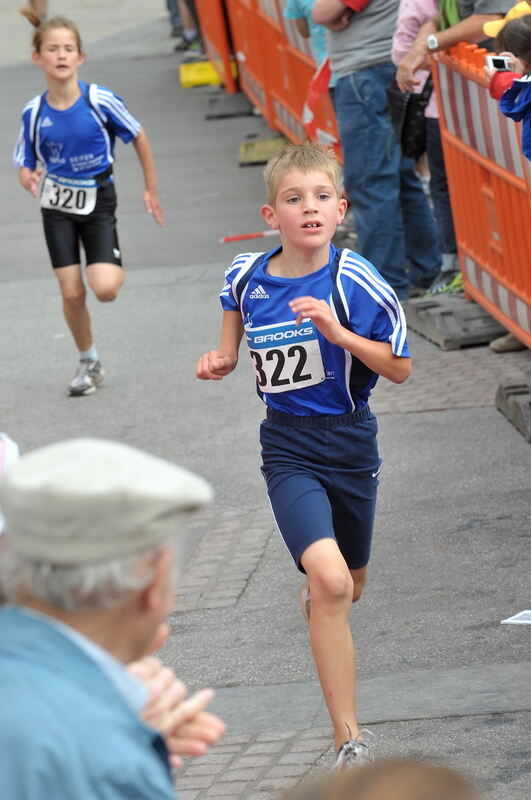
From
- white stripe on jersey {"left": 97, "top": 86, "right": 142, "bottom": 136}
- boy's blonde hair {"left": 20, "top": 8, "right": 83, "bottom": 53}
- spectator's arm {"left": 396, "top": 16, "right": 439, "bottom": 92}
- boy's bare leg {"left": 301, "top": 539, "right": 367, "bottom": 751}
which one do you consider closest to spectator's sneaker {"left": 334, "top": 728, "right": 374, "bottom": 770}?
boy's bare leg {"left": 301, "top": 539, "right": 367, "bottom": 751}

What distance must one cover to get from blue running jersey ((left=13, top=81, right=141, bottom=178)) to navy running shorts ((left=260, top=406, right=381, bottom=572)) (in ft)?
14.0

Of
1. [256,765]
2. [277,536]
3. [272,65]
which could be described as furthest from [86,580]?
[272,65]

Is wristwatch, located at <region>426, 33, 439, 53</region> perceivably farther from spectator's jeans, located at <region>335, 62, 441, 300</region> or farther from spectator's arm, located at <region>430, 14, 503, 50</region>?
spectator's jeans, located at <region>335, 62, 441, 300</region>

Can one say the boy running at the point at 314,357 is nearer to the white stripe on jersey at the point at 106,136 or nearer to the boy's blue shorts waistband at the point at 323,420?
the boy's blue shorts waistband at the point at 323,420

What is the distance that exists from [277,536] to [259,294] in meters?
1.98

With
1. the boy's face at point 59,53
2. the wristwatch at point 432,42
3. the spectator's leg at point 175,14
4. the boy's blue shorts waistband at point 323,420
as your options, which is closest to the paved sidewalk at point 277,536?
the boy's blue shorts waistband at point 323,420

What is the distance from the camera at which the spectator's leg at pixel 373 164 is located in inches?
368

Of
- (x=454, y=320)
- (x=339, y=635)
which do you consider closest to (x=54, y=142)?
(x=454, y=320)

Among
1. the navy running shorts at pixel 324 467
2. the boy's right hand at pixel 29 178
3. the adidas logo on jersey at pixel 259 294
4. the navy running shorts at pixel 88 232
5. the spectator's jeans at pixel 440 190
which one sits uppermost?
the adidas logo on jersey at pixel 259 294

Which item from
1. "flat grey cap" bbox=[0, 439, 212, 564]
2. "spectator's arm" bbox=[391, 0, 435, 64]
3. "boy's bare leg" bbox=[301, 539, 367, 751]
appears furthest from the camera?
"spectator's arm" bbox=[391, 0, 435, 64]

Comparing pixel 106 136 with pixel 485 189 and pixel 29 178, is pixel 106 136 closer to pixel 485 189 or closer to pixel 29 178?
pixel 29 178

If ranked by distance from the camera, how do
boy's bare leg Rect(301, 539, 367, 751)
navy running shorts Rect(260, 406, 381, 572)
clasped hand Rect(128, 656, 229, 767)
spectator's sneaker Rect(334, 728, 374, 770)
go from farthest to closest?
navy running shorts Rect(260, 406, 381, 572)
boy's bare leg Rect(301, 539, 367, 751)
spectator's sneaker Rect(334, 728, 374, 770)
clasped hand Rect(128, 656, 229, 767)

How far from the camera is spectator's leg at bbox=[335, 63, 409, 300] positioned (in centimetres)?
934

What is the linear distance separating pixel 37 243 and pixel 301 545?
918 centimetres
